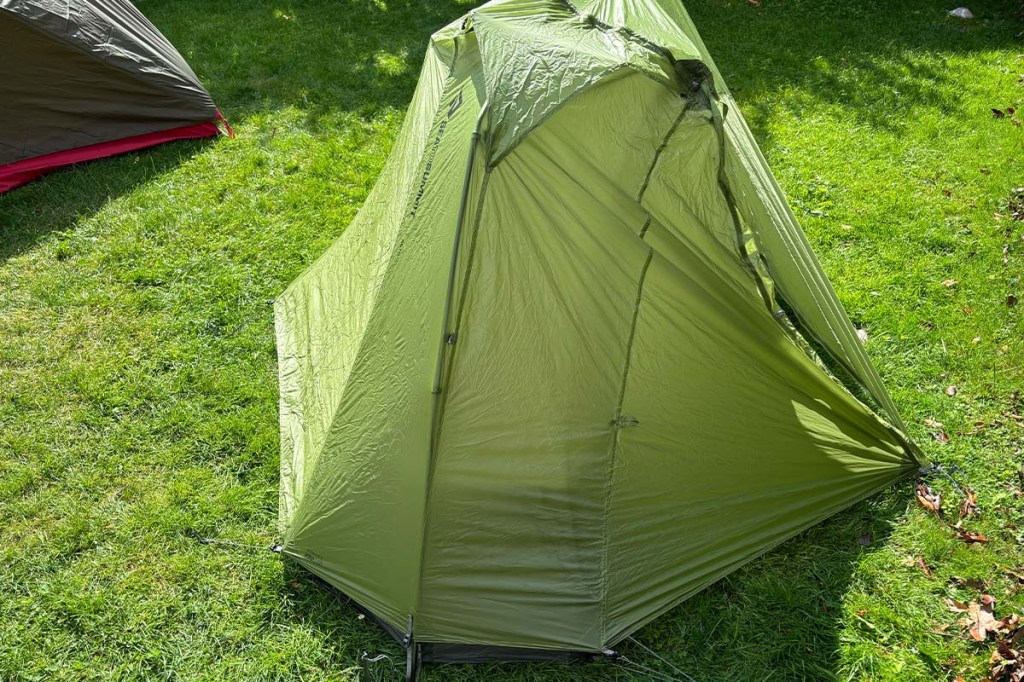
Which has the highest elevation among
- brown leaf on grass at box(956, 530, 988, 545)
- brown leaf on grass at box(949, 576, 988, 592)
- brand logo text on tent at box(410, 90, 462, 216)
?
brand logo text on tent at box(410, 90, 462, 216)

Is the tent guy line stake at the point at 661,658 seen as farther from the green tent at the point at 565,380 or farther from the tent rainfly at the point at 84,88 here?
the tent rainfly at the point at 84,88

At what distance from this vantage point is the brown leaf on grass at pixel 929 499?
11.2 feet

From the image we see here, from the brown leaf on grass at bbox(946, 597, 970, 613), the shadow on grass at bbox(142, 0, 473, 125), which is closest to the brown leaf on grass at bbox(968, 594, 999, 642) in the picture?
the brown leaf on grass at bbox(946, 597, 970, 613)

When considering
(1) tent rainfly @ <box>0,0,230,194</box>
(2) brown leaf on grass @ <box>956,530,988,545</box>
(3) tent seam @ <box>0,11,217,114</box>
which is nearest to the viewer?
(2) brown leaf on grass @ <box>956,530,988,545</box>

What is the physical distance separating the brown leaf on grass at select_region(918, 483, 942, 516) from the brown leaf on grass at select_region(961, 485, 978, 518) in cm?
10

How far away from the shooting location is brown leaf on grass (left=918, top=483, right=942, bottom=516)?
3.41m

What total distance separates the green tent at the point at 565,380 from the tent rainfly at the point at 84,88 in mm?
3694

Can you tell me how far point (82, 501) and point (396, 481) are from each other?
1725mm

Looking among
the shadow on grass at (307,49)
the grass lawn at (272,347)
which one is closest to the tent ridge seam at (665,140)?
the grass lawn at (272,347)

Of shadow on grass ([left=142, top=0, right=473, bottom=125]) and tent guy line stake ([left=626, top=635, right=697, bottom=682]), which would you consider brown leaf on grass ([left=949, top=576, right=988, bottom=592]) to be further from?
shadow on grass ([left=142, top=0, right=473, bottom=125])

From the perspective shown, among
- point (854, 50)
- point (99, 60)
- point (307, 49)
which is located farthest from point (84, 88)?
point (854, 50)

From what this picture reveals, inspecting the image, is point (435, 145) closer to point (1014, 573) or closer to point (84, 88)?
point (1014, 573)

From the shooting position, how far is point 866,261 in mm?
4891

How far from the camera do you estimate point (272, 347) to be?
14.6ft
